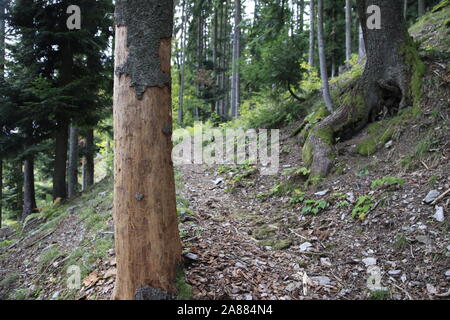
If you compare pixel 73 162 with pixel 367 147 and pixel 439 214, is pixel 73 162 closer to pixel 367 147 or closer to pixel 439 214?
pixel 367 147

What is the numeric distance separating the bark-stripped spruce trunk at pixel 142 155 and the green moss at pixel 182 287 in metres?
0.07

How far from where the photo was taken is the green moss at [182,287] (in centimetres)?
272

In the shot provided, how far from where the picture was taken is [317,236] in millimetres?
4383

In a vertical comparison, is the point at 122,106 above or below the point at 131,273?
above

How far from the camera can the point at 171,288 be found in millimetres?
2695

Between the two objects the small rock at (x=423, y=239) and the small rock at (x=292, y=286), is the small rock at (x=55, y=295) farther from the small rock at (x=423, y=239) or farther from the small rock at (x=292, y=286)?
the small rock at (x=423, y=239)

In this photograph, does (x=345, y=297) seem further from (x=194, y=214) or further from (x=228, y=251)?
(x=194, y=214)

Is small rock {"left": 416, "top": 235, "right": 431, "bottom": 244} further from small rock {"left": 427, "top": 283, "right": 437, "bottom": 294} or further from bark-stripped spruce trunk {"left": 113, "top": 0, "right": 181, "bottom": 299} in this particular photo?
bark-stripped spruce trunk {"left": 113, "top": 0, "right": 181, "bottom": 299}

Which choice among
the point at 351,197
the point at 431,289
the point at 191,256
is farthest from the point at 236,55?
the point at 431,289

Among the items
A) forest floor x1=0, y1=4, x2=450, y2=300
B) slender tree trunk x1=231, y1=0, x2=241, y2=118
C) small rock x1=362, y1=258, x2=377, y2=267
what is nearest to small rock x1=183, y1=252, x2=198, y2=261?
forest floor x1=0, y1=4, x2=450, y2=300

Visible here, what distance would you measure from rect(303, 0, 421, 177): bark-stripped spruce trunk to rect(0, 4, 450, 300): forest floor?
0.30 meters

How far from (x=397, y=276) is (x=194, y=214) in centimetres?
328

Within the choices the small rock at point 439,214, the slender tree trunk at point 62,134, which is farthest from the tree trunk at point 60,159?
the small rock at point 439,214
